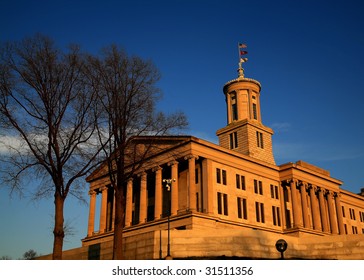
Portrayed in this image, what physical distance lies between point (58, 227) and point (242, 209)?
1402 inches

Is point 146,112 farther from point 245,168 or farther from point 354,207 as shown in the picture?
point 354,207

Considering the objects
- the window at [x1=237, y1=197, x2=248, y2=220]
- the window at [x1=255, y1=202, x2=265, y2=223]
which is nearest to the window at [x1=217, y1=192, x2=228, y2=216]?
the window at [x1=237, y1=197, x2=248, y2=220]

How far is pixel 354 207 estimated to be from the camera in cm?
8431

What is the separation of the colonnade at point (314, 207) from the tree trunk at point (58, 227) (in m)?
42.6

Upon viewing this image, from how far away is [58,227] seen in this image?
2466 cm

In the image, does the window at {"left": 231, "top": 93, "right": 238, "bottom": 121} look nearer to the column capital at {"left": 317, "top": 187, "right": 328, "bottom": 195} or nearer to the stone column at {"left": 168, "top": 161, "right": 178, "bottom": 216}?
the column capital at {"left": 317, "top": 187, "right": 328, "bottom": 195}

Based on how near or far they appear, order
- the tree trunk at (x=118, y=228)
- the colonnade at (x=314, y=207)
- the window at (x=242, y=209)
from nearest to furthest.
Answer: the tree trunk at (x=118, y=228) → the window at (x=242, y=209) → the colonnade at (x=314, y=207)

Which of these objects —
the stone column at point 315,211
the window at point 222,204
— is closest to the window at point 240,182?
the window at point 222,204

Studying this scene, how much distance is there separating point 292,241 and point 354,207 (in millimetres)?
50147

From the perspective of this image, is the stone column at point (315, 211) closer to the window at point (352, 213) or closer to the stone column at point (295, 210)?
the stone column at point (295, 210)

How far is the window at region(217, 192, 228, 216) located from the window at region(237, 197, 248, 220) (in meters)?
2.73

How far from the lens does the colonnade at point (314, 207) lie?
6172 cm
